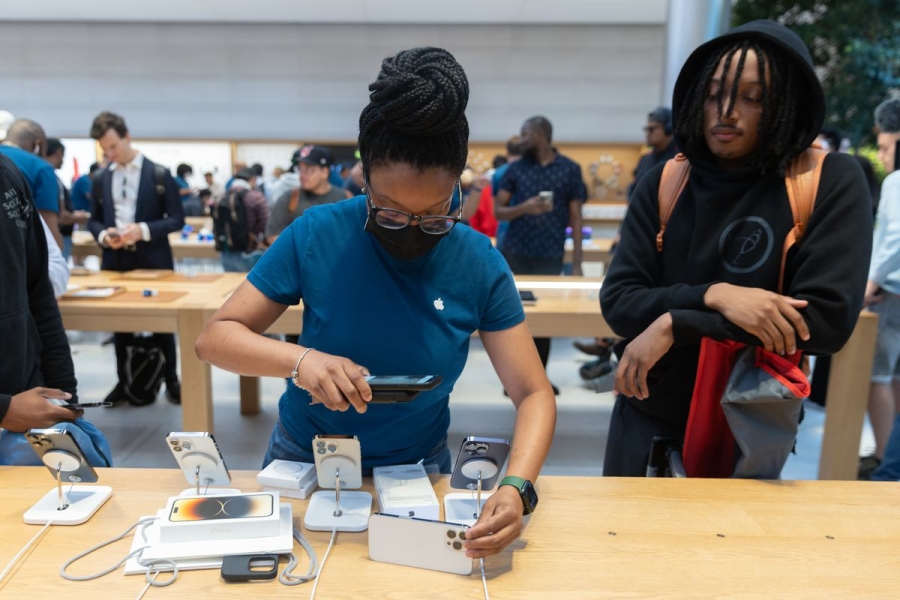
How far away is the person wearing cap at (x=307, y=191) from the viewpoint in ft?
13.0

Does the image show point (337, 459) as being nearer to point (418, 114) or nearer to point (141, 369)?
point (418, 114)

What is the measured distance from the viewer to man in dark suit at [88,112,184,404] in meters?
3.99

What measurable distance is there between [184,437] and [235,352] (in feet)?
0.59

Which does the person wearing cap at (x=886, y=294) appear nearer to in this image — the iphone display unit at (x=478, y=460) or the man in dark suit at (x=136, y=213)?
the iphone display unit at (x=478, y=460)

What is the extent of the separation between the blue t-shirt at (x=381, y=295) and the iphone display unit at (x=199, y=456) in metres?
0.21

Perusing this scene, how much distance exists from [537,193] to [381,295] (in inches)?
136

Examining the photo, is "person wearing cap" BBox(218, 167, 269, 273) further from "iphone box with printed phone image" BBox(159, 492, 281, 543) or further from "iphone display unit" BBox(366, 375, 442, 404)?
"iphone display unit" BBox(366, 375, 442, 404)

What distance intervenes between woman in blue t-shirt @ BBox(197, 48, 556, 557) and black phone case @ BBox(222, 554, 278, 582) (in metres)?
0.26

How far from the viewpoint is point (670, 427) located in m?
1.50

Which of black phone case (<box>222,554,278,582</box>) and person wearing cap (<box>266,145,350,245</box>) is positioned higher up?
person wearing cap (<box>266,145,350,245</box>)

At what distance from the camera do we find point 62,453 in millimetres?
1129

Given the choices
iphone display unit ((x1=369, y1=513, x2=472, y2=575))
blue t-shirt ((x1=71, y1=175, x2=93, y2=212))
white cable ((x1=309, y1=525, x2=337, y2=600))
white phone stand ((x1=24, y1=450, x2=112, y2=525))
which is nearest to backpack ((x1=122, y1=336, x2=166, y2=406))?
blue t-shirt ((x1=71, y1=175, x2=93, y2=212))

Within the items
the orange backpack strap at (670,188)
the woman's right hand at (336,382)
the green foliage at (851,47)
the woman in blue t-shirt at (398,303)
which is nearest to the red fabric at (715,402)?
the orange backpack strap at (670,188)

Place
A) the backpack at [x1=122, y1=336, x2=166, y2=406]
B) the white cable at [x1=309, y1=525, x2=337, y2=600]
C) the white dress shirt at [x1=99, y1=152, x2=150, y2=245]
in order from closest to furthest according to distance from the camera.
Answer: the white cable at [x1=309, y1=525, x2=337, y2=600] → the backpack at [x1=122, y1=336, x2=166, y2=406] → the white dress shirt at [x1=99, y1=152, x2=150, y2=245]
